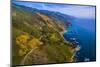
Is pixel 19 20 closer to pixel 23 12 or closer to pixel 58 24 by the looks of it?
→ pixel 23 12

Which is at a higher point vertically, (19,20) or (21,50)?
(19,20)

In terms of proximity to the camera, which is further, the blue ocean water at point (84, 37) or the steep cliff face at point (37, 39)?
Answer: the blue ocean water at point (84, 37)

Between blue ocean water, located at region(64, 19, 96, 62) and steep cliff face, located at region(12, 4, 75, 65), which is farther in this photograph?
blue ocean water, located at region(64, 19, 96, 62)
